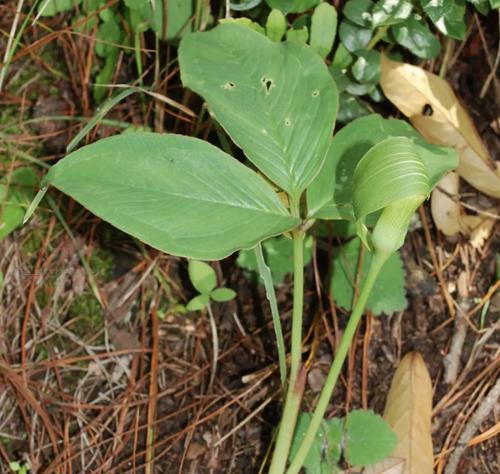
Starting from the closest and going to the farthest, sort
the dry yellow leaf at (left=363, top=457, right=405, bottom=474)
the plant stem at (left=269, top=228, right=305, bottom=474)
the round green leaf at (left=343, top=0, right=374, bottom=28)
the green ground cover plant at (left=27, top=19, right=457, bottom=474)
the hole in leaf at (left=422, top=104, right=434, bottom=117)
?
the green ground cover plant at (left=27, top=19, right=457, bottom=474)
the plant stem at (left=269, top=228, right=305, bottom=474)
the dry yellow leaf at (left=363, top=457, right=405, bottom=474)
the round green leaf at (left=343, top=0, right=374, bottom=28)
the hole in leaf at (left=422, top=104, right=434, bottom=117)

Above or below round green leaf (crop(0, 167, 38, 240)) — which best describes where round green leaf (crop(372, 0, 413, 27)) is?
above

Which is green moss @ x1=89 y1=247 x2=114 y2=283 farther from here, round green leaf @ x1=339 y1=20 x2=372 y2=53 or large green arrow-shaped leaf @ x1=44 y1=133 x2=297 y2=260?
round green leaf @ x1=339 y1=20 x2=372 y2=53

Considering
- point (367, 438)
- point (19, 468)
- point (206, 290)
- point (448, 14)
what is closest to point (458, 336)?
point (367, 438)

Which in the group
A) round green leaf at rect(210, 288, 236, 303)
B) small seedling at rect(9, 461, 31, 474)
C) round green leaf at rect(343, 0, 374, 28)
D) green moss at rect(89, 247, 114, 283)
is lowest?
small seedling at rect(9, 461, 31, 474)

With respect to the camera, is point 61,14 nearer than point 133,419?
No

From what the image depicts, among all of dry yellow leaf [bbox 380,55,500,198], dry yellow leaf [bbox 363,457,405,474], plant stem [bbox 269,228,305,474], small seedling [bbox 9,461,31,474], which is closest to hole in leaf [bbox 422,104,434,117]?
dry yellow leaf [bbox 380,55,500,198]

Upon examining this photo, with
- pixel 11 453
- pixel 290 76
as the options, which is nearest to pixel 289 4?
pixel 290 76

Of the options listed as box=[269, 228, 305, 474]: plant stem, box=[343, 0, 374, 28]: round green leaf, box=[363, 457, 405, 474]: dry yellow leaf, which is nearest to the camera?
box=[269, 228, 305, 474]: plant stem

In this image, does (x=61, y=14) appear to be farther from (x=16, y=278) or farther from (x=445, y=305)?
(x=445, y=305)
